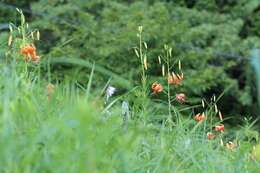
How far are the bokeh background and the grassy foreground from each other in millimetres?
4478

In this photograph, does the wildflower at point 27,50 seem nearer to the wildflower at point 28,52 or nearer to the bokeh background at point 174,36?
the wildflower at point 28,52

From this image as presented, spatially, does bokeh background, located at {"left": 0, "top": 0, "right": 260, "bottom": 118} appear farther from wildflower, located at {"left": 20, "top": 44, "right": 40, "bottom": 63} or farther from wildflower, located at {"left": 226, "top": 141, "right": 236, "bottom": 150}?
wildflower, located at {"left": 20, "top": 44, "right": 40, "bottom": 63}

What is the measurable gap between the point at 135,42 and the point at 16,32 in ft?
15.7

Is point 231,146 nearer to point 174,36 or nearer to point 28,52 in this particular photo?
point 28,52

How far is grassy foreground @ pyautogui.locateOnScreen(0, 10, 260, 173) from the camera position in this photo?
2.54 metres

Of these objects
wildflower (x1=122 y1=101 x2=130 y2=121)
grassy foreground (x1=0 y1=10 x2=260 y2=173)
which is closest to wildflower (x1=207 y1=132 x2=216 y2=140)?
grassy foreground (x1=0 y1=10 x2=260 y2=173)

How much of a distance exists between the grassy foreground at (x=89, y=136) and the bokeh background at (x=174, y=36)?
448 centimetres

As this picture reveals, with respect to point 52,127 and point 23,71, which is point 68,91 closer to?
point 23,71

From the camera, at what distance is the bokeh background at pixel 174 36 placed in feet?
29.0

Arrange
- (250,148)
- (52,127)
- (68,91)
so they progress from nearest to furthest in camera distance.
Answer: (52,127), (68,91), (250,148)

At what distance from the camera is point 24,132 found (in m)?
2.80

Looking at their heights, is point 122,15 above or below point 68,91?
below

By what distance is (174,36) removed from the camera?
9.20m

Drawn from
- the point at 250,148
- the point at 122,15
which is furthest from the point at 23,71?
the point at 122,15
